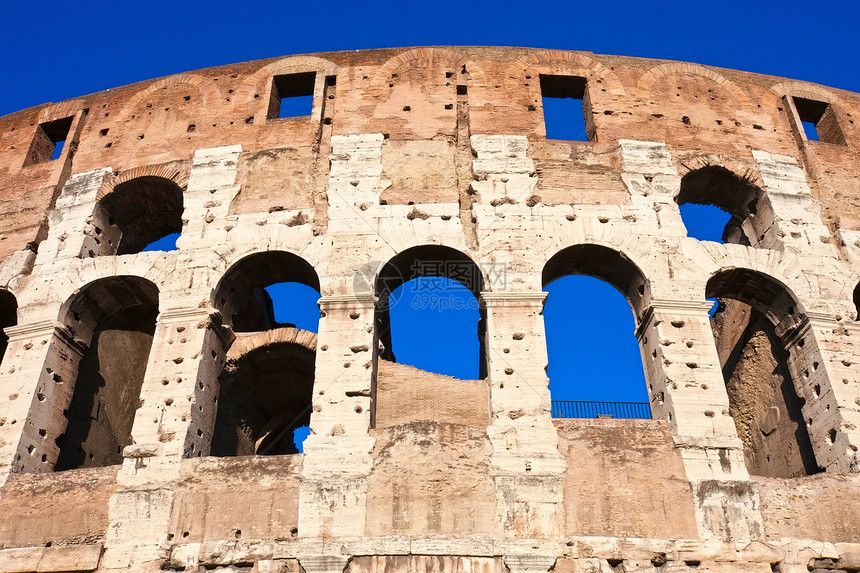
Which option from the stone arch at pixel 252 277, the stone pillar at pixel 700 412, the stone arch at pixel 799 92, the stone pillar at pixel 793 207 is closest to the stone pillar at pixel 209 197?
the stone arch at pixel 252 277

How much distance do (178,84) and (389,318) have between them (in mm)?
5186

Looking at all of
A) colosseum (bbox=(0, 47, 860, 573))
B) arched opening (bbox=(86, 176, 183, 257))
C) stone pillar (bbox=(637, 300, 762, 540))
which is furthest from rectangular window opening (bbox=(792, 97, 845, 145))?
arched opening (bbox=(86, 176, 183, 257))

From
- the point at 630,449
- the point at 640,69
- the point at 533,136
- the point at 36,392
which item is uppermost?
the point at 640,69

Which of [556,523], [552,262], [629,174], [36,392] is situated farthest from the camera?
[629,174]

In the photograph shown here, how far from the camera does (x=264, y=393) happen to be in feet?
40.4

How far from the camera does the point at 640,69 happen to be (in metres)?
12.5

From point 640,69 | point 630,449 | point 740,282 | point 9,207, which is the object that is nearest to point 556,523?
point 630,449

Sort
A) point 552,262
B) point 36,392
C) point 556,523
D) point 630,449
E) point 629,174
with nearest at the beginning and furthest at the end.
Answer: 1. point 556,523
2. point 630,449
3. point 36,392
4. point 552,262
5. point 629,174

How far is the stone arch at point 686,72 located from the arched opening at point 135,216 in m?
7.20

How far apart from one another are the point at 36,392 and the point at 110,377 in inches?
76.1

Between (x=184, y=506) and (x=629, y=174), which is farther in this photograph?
(x=629, y=174)

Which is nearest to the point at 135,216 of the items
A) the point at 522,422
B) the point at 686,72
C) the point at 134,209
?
the point at 134,209

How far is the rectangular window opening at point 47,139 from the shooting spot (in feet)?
42.2

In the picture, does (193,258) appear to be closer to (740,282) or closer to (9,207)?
(9,207)
